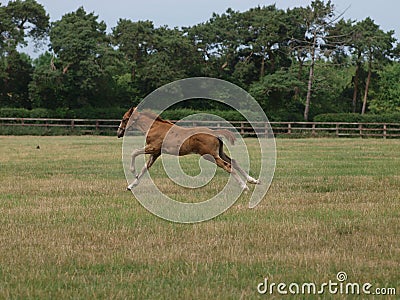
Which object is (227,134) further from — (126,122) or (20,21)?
(20,21)

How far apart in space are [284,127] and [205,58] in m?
17.0

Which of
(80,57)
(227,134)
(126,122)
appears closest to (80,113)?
(80,57)

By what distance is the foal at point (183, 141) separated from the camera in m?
12.3

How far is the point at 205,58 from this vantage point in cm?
6231

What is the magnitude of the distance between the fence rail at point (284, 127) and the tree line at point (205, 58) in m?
4.41

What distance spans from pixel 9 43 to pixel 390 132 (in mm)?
30190

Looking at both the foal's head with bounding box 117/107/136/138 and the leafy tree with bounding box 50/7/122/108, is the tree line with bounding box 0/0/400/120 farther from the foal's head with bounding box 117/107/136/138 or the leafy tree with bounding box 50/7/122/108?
the foal's head with bounding box 117/107/136/138

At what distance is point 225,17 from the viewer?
64.1m

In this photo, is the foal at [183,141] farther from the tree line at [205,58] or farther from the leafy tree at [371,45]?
the leafy tree at [371,45]

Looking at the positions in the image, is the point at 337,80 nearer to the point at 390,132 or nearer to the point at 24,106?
the point at 390,132

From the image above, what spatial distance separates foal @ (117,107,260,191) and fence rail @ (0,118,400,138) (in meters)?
30.6

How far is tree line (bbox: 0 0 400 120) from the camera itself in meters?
54.4

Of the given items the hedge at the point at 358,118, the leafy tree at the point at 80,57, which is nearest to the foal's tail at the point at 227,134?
the hedge at the point at 358,118

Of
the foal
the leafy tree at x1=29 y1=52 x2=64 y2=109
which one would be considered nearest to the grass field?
the foal
